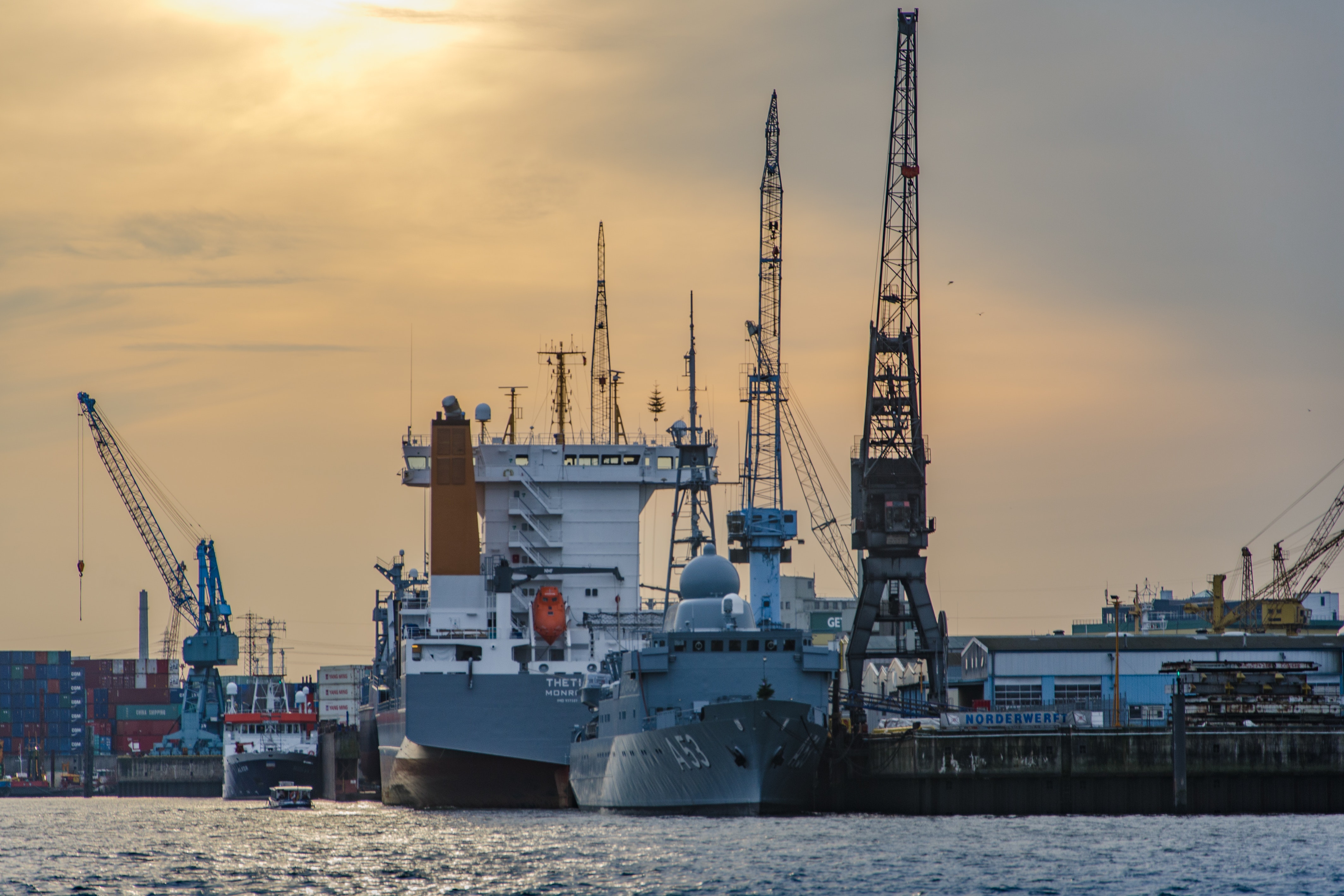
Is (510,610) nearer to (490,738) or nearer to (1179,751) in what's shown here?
(490,738)

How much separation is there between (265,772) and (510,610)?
47948mm

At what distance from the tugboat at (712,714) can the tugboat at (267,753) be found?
53859 millimetres

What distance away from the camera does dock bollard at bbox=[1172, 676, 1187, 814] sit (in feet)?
216

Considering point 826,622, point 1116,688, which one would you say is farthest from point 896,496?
point 826,622

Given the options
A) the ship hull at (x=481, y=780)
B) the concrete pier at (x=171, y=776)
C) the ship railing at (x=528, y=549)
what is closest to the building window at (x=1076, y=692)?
Answer: the ship railing at (x=528, y=549)

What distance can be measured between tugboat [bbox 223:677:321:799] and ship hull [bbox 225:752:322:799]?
2cm

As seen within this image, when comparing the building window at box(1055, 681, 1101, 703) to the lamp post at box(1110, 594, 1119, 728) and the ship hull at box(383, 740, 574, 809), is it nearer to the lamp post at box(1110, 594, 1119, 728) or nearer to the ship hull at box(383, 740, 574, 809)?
the lamp post at box(1110, 594, 1119, 728)

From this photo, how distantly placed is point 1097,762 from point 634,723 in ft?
58.7

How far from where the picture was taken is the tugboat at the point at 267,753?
12169cm

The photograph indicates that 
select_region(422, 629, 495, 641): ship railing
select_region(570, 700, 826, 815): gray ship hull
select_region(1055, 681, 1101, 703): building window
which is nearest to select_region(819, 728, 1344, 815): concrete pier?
select_region(570, 700, 826, 815): gray ship hull

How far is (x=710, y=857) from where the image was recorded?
50.0 meters

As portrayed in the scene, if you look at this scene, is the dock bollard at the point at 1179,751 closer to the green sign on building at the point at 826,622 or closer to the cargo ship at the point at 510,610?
the cargo ship at the point at 510,610

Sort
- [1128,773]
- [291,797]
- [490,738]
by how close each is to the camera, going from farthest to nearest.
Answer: [291,797] → [490,738] → [1128,773]

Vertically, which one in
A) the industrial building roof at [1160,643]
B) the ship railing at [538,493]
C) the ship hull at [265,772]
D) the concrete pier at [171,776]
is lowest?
the concrete pier at [171,776]
